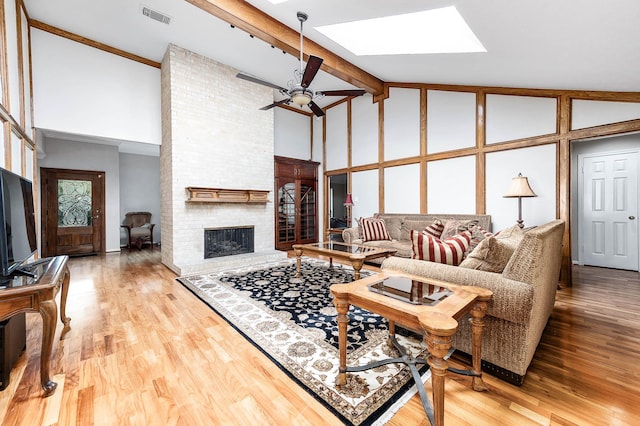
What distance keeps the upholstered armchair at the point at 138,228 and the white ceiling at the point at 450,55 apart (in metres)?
4.38

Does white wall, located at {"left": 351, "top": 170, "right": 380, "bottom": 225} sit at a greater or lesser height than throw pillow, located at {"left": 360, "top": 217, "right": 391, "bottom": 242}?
greater

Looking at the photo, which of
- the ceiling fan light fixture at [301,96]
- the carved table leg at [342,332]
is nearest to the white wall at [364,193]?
the ceiling fan light fixture at [301,96]

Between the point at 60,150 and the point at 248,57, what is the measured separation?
4895mm

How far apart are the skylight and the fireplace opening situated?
12.6ft

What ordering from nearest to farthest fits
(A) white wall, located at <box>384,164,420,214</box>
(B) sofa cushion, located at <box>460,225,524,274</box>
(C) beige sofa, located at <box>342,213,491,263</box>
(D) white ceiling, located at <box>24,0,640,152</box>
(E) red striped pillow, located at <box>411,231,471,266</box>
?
(B) sofa cushion, located at <box>460,225,524,274</box>
(E) red striped pillow, located at <box>411,231,471,266</box>
(D) white ceiling, located at <box>24,0,640,152</box>
(C) beige sofa, located at <box>342,213,491,263</box>
(A) white wall, located at <box>384,164,420,214</box>

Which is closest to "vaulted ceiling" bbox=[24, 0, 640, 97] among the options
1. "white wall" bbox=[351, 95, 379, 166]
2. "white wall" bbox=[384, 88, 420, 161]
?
"white wall" bbox=[384, 88, 420, 161]

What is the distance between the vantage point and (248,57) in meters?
4.86

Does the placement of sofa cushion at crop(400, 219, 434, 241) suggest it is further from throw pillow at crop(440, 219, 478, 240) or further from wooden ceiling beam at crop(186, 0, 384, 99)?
wooden ceiling beam at crop(186, 0, 384, 99)

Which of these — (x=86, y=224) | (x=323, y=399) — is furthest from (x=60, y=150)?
(x=323, y=399)

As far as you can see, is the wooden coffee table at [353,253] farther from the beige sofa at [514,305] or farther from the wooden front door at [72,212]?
the wooden front door at [72,212]

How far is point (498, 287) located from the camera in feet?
5.41

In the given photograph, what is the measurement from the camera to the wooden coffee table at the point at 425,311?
1184mm

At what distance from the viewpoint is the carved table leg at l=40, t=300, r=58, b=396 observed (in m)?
1.58

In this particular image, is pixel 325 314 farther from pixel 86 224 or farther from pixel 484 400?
pixel 86 224
